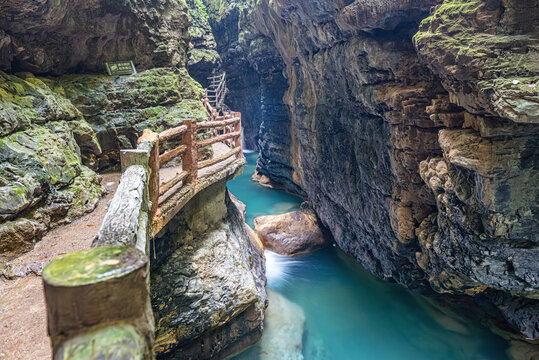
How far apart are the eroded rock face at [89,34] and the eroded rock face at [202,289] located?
4.24 meters

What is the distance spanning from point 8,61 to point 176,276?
4.91 meters

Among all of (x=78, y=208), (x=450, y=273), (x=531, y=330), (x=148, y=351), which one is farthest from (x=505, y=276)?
(x=78, y=208)

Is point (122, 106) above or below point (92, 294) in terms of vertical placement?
above

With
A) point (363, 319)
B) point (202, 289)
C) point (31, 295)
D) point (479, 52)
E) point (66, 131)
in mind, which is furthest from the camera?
point (363, 319)

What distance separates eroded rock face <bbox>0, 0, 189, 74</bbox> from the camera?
5.36 metres

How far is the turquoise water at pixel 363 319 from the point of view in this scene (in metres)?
7.32

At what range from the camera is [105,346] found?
4.25 ft

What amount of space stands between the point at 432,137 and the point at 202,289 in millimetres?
5229

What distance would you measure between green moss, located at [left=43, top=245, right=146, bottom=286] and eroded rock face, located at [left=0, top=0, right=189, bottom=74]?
5.62m

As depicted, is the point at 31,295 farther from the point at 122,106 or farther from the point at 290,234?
the point at 290,234

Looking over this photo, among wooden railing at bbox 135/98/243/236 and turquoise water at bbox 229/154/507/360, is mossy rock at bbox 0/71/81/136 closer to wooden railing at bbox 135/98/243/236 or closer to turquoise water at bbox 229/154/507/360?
wooden railing at bbox 135/98/243/236

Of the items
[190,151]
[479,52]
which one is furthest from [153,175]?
[479,52]

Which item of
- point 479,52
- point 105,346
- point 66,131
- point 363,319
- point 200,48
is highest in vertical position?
point 200,48

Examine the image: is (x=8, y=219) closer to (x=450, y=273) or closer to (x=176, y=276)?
(x=176, y=276)
